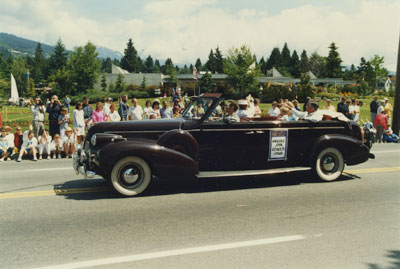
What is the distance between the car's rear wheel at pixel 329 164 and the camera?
7.68 m

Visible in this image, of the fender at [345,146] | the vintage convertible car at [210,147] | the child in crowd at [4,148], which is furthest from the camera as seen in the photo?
the child in crowd at [4,148]

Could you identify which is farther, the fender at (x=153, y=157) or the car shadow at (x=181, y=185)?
the car shadow at (x=181, y=185)

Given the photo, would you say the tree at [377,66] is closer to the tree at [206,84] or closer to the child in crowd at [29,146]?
the tree at [206,84]

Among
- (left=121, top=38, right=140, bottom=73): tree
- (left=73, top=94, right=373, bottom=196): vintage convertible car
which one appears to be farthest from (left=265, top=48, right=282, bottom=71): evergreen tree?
(left=73, top=94, right=373, bottom=196): vintage convertible car

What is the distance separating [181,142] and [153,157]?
700 millimetres

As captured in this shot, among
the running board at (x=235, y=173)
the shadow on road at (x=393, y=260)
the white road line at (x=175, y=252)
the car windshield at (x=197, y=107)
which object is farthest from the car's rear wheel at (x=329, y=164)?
the shadow on road at (x=393, y=260)

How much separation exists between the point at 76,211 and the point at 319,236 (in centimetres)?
387

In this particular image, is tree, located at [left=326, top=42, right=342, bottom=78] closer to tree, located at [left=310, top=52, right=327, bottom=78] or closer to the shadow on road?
tree, located at [left=310, top=52, right=327, bottom=78]

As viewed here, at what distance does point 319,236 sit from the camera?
184 inches

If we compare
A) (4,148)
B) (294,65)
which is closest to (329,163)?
(4,148)

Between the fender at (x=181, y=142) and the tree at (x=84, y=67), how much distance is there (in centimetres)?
7069

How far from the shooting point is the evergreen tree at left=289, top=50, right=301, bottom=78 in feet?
429

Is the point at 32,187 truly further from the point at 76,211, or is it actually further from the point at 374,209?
the point at 374,209

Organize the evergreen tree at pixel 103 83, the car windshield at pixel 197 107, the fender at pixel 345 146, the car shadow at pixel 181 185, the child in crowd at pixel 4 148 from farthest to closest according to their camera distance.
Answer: the evergreen tree at pixel 103 83, the child in crowd at pixel 4 148, the fender at pixel 345 146, the car windshield at pixel 197 107, the car shadow at pixel 181 185
